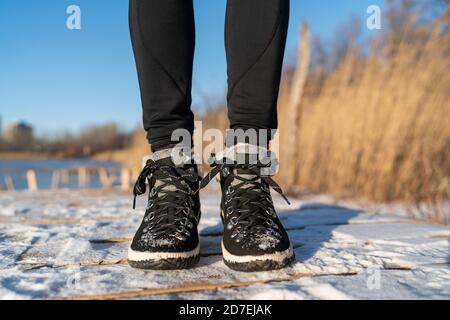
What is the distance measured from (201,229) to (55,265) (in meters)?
0.37

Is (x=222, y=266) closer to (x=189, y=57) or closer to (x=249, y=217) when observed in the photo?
(x=249, y=217)

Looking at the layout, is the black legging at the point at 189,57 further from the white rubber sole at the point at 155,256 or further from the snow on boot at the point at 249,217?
the white rubber sole at the point at 155,256

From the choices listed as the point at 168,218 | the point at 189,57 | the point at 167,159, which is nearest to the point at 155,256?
the point at 168,218

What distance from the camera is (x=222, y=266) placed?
0.57m

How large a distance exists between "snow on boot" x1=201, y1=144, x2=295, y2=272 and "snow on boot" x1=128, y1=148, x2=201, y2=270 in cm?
5

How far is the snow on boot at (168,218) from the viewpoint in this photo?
538 millimetres

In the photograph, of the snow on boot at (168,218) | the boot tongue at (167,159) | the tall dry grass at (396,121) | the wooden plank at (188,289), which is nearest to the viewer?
the wooden plank at (188,289)

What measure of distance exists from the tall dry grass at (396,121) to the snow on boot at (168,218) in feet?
5.11

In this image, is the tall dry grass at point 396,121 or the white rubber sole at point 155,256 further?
the tall dry grass at point 396,121

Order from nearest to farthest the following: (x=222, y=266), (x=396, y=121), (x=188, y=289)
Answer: (x=188, y=289) → (x=222, y=266) → (x=396, y=121)

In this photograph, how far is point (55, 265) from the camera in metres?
0.57

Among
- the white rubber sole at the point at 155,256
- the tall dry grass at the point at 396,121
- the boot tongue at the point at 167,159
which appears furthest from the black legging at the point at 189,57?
the tall dry grass at the point at 396,121

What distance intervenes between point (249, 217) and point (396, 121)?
1594 mm
